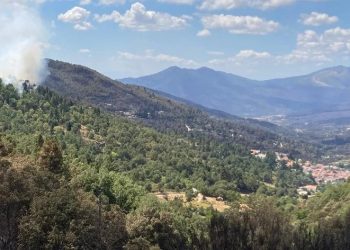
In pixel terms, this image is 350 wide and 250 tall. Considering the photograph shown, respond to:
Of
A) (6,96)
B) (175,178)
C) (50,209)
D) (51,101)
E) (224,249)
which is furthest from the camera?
(51,101)

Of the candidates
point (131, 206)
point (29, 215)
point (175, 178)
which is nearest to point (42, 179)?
point (29, 215)

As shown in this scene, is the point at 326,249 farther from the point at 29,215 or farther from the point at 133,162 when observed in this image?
the point at 133,162

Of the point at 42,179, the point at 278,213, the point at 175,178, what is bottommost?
the point at 175,178

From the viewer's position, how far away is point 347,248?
65.2 m

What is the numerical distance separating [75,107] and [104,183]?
122m

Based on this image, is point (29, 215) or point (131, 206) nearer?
point (29, 215)

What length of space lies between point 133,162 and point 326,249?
332 ft

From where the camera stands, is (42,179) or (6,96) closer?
(42,179)

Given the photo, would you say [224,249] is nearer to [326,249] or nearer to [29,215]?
[326,249]

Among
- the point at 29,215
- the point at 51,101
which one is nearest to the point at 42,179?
the point at 29,215

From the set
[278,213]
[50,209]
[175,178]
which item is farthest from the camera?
[175,178]

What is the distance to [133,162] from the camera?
160875mm

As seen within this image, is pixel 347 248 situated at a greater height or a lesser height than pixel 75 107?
lesser

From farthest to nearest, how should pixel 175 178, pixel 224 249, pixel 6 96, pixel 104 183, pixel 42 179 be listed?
pixel 6 96
pixel 175 178
pixel 104 183
pixel 224 249
pixel 42 179
